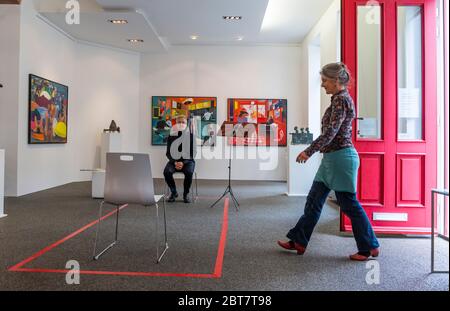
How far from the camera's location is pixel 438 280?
6.94ft

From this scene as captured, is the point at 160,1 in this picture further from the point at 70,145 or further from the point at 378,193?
the point at 378,193

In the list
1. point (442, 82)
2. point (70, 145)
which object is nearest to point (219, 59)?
point (70, 145)

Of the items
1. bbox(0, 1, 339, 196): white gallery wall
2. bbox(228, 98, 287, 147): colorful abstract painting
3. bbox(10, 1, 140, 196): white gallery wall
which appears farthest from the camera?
bbox(228, 98, 287, 147): colorful abstract painting

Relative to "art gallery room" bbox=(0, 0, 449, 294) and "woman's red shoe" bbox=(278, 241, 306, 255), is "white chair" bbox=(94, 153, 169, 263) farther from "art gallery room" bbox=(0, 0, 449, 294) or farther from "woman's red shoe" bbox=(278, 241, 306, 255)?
"woman's red shoe" bbox=(278, 241, 306, 255)

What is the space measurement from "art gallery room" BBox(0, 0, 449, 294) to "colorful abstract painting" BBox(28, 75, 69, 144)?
0.13 ft

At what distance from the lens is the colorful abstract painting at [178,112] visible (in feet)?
27.0

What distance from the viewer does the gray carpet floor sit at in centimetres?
203

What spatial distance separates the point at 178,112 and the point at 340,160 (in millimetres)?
6295

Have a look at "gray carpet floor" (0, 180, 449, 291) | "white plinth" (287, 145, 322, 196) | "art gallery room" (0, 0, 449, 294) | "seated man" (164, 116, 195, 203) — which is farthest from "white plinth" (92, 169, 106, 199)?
"white plinth" (287, 145, 322, 196)

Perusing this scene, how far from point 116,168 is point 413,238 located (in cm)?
288

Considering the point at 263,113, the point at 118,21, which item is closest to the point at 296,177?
the point at 263,113

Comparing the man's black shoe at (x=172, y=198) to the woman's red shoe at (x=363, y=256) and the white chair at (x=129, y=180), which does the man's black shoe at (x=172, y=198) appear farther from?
the woman's red shoe at (x=363, y=256)

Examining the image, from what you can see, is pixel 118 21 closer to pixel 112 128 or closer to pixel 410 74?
pixel 112 128

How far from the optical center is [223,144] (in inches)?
330
